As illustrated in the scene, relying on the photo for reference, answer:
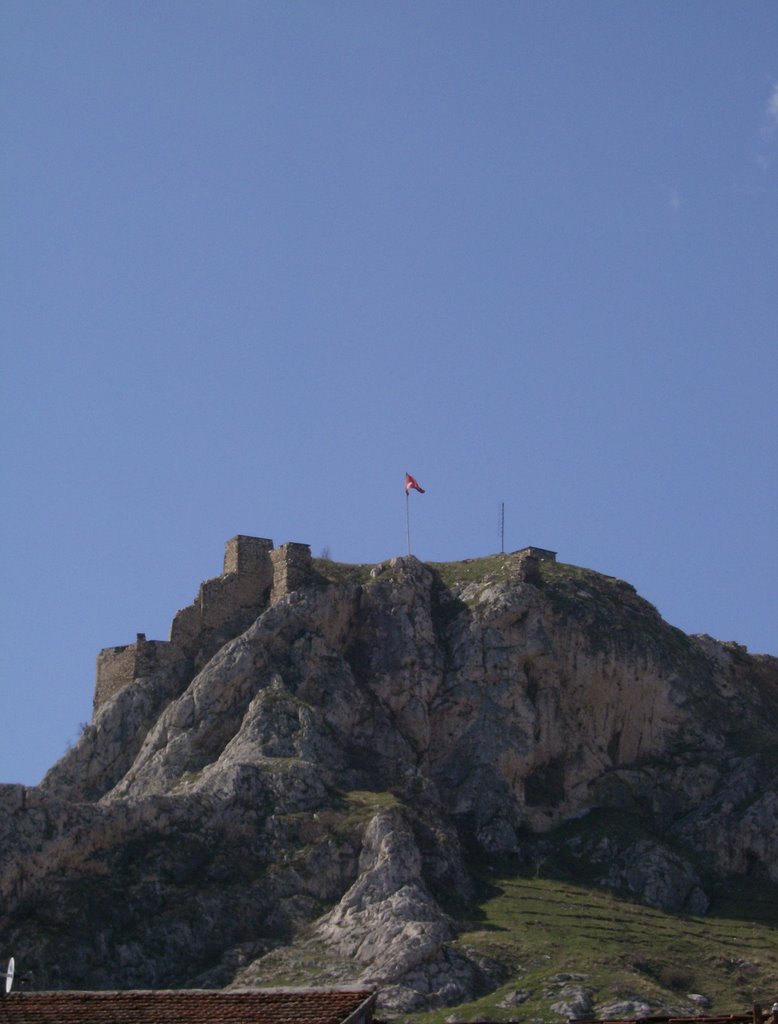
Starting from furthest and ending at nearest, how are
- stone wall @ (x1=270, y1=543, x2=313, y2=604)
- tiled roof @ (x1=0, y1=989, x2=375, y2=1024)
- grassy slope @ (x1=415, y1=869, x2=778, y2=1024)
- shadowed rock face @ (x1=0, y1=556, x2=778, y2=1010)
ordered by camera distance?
stone wall @ (x1=270, y1=543, x2=313, y2=604), shadowed rock face @ (x1=0, y1=556, x2=778, y2=1010), grassy slope @ (x1=415, y1=869, x2=778, y2=1024), tiled roof @ (x1=0, y1=989, x2=375, y2=1024)

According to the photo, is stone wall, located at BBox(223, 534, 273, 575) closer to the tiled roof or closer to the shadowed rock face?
the shadowed rock face

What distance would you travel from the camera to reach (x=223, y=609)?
357 ft

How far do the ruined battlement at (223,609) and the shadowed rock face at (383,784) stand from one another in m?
1.36

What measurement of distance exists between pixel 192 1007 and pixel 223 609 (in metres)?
63.3

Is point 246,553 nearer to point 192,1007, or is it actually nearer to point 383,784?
point 383,784

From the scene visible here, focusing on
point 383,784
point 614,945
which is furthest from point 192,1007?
point 383,784

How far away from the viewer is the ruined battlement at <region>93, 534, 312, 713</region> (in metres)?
108

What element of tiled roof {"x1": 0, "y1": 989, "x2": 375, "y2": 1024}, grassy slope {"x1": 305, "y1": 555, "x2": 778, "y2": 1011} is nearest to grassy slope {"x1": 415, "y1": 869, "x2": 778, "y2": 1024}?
grassy slope {"x1": 305, "y1": 555, "x2": 778, "y2": 1011}

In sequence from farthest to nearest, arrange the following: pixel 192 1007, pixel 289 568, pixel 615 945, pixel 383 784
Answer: pixel 289 568, pixel 383 784, pixel 615 945, pixel 192 1007

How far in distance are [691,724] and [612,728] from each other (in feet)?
14.1

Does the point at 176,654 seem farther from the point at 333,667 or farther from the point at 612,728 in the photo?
the point at 612,728

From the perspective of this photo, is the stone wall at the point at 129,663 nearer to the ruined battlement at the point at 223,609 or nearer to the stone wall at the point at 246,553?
the ruined battlement at the point at 223,609

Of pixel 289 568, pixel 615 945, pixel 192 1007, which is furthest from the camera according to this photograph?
pixel 289 568

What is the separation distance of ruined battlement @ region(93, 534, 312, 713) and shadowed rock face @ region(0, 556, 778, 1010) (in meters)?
1.36
